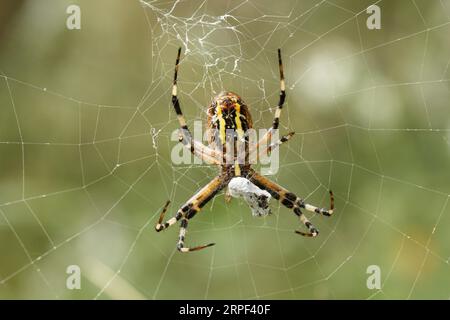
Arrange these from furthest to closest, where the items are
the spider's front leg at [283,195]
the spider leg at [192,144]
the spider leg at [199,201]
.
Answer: the spider's front leg at [283,195]
the spider leg at [199,201]
the spider leg at [192,144]

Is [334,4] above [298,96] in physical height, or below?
above

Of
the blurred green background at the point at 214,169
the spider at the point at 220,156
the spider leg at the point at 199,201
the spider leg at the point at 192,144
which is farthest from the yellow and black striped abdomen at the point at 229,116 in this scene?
the blurred green background at the point at 214,169

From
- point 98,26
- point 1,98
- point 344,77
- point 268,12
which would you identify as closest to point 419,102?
point 344,77

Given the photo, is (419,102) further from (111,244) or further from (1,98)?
(1,98)

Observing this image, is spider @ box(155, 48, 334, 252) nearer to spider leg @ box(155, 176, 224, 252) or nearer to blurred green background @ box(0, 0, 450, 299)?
spider leg @ box(155, 176, 224, 252)

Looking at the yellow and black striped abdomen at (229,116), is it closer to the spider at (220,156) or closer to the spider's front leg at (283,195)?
the spider at (220,156)

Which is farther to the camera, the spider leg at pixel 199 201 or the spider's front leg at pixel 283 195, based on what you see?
the spider's front leg at pixel 283 195

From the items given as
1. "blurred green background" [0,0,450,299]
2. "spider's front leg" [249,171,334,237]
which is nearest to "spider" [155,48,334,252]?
"spider's front leg" [249,171,334,237]
